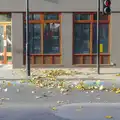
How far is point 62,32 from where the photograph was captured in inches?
784

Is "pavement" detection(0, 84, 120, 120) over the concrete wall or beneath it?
beneath

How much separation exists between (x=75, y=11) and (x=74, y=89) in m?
7.68

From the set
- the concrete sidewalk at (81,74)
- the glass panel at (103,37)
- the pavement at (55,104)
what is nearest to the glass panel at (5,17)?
the concrete sidewalk at (81,74)

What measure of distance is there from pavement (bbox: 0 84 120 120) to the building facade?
6.81m

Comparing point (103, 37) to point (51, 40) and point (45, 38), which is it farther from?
Answer: point (45, 38)

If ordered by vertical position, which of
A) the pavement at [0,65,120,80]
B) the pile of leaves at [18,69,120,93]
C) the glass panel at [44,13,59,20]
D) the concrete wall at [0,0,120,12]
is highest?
the concrete wall at [0,0,120,12]

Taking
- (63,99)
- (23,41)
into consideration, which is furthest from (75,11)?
(63,99)

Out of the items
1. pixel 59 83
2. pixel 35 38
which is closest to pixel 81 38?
pixel 35 38

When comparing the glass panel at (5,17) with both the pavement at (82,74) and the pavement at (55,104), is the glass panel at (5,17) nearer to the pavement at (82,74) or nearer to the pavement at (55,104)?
the pavement at (82,74)

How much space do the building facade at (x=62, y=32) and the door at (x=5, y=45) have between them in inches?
42.4

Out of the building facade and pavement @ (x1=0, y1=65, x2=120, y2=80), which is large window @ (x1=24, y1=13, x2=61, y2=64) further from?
pavement @ (x1=0, y1=65, x2=120, y2=80)

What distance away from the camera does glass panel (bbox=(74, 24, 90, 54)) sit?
20109 mm

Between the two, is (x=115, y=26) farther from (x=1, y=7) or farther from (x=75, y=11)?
(x=1, y=7)

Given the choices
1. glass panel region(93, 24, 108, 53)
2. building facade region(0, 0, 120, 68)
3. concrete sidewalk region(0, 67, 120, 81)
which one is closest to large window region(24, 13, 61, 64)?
building facade region(0, 0, 120, 68)
